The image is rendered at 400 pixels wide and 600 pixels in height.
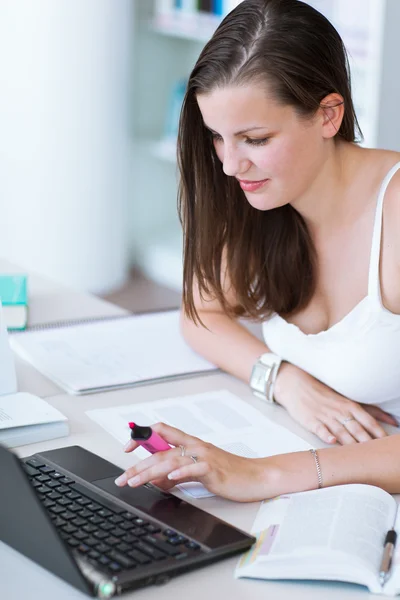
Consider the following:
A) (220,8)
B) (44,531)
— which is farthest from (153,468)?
(220,8)

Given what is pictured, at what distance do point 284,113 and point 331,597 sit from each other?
707mm

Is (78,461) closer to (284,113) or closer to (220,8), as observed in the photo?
(284,113)

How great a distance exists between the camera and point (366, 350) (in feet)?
4.84

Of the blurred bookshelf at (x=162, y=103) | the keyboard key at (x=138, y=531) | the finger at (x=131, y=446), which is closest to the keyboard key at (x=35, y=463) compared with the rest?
the finger at (x=131, y=446)

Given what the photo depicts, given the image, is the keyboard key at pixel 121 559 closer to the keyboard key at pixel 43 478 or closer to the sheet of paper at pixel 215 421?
the keyboard key at pixel 43 478

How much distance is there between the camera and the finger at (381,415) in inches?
57.5

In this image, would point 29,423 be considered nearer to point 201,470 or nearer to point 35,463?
point 35,463

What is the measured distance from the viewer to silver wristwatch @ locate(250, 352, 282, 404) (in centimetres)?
150

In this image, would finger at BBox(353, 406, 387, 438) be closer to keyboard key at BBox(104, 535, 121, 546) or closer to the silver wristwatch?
the silver wristwatch

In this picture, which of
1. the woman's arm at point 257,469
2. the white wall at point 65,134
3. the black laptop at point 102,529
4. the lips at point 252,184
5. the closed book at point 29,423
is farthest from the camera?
the white wall at point 65,134

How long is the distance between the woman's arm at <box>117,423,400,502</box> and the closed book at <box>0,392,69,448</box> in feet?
0.53

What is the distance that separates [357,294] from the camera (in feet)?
5.10

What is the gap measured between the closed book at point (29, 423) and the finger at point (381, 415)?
19.1 inches

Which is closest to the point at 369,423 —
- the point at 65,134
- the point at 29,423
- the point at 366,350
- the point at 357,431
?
the point at 357,431
